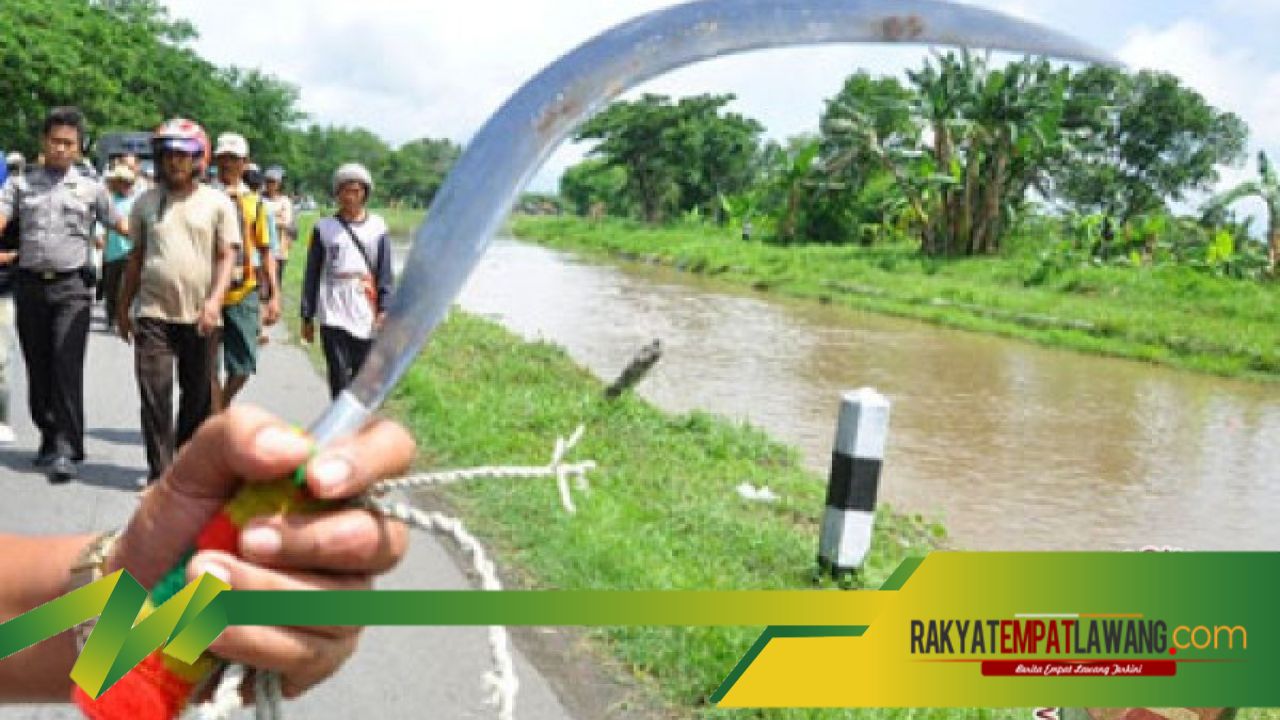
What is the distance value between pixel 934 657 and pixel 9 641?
0.90 metres

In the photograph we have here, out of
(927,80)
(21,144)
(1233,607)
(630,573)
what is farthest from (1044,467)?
(21,144)

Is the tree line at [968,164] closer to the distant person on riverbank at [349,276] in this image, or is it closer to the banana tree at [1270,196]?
the banana tree at [1270,196]

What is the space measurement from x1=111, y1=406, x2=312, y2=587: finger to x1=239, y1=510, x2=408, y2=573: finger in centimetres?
4

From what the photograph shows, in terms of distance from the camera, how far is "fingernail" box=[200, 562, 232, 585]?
2.94 feet

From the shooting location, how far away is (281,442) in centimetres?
88

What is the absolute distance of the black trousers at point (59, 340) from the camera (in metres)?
4.87

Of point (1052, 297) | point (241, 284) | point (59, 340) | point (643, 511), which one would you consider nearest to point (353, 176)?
point (241, 284)

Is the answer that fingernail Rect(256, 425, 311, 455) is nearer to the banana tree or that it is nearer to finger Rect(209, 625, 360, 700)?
finger Rect(209, 625, 360, 700)

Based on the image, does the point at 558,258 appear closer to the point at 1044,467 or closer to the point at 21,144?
the point at 21,144

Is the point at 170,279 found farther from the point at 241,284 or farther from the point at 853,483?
the point at 853,483

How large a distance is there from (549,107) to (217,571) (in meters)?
0.47

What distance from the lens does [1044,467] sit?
8.10 m

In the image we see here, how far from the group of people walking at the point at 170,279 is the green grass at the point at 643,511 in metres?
1.04

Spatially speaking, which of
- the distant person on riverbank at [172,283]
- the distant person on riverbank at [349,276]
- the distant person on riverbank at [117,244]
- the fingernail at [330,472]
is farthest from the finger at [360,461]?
the distant person on riverbank at [117,244]
